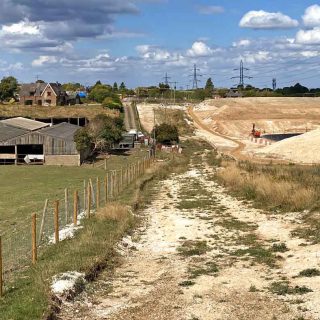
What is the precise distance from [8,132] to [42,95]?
60.8 m

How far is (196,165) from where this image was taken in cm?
5744

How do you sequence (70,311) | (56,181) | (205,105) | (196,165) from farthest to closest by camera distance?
(205,105) → (196,165) → (56,181) → (70,311)

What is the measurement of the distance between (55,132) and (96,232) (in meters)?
52.0

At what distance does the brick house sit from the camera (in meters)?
130

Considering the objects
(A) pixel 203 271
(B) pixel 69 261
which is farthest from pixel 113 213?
(A) pixel 203 271

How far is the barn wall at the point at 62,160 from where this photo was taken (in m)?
64.2

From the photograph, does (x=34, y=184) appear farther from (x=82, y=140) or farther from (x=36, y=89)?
(x=36, y=89)

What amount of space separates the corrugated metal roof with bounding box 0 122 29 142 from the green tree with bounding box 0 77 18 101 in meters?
63.1

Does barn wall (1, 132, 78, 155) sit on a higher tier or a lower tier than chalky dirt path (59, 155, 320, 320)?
higher

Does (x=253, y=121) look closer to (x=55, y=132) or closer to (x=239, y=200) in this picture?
(x=55, y=132)

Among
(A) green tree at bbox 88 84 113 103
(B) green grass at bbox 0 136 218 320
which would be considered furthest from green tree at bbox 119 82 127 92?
(B) green grass at bbox 0 136 218 320

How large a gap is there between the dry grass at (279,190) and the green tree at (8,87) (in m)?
110

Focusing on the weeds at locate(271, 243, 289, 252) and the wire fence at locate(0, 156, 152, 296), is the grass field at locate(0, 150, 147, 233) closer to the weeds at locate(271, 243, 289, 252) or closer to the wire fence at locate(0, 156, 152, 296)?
the wire fence at locate(0, 156, 152, 296)

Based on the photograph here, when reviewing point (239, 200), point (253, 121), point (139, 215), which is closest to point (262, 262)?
point (139, 215)
